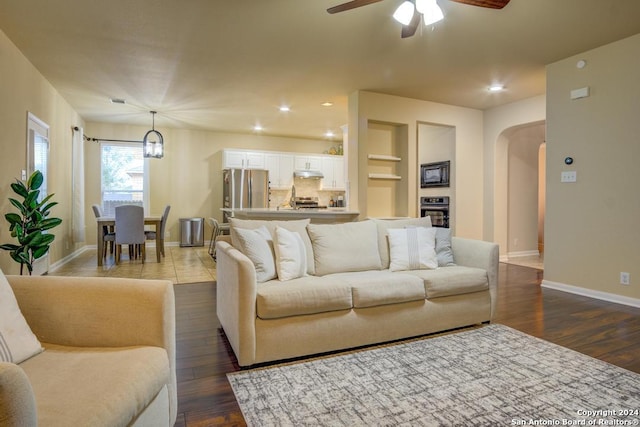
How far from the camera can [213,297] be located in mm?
3891

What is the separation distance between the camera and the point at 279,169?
857 cm

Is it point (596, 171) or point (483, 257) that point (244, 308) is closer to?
point (483, 257)

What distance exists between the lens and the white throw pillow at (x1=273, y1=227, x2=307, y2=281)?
8.54ft

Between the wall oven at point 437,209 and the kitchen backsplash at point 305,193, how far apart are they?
10.2ft

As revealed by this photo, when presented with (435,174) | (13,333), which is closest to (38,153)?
(13,333)

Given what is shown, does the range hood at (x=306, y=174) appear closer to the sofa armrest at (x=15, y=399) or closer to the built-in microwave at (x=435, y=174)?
the built-in microwave at (x=435, y=174)

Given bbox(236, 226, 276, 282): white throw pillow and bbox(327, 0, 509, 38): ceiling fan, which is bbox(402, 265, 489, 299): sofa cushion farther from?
bbox(327, 0, 509, 38): ceiling fan

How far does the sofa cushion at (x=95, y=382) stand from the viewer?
3.23ft

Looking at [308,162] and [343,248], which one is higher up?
[308,162]

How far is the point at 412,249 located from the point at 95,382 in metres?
2.47

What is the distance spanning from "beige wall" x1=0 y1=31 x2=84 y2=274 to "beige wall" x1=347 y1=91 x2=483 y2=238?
398cm

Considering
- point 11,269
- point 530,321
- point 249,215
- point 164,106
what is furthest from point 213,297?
point 164,106

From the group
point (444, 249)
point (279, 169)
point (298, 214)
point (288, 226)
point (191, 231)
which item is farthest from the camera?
point (279, 169)

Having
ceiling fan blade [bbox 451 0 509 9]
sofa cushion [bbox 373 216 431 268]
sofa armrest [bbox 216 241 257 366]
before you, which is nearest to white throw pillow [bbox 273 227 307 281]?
sofa armrest [bbox 216 241 257 366]
